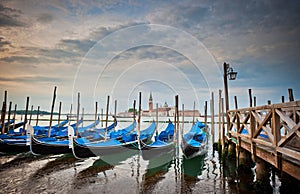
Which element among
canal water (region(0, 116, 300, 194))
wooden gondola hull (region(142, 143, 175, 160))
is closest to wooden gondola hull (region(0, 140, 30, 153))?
canal water (region(0, 116, 300, 194))

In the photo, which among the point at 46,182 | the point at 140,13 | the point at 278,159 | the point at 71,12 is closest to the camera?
the point at 278,159

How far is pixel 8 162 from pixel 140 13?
8.75 meters

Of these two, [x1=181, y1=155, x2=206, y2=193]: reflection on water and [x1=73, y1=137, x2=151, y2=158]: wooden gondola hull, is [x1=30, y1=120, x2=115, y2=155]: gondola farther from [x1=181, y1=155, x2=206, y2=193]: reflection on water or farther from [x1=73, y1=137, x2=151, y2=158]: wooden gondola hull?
[x1=181, y1=155, x2=206, y2=193]: reflection on water

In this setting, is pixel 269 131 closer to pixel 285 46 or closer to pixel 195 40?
pixel 195 40

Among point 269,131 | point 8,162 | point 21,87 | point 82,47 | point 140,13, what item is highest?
point 140,13

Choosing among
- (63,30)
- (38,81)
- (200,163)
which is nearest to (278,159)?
(200,163)

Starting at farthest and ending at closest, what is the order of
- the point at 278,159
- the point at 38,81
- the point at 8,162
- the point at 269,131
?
the point at 38,81
the point at 8,162
the point at 269,131
the point at 278,159

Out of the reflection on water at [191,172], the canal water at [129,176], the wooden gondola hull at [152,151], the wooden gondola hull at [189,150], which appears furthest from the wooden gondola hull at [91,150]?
the reflection on water at [191,172]

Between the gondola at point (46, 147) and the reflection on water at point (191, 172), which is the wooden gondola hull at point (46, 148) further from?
the reflection on water at point (191, 172)

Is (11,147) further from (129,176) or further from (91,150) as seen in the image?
(129,176)

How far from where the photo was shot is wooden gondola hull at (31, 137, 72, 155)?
7573mm

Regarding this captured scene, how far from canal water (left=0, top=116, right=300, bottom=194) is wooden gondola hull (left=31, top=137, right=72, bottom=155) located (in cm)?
Result: 41

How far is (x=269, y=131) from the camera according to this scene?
355 cm

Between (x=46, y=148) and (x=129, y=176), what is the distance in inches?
152
